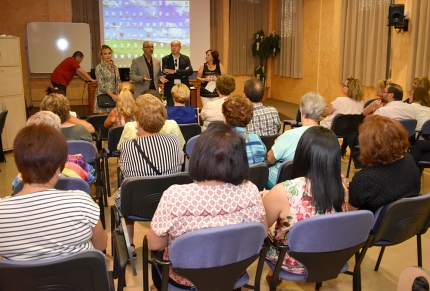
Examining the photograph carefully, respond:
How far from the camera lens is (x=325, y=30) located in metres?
10.1

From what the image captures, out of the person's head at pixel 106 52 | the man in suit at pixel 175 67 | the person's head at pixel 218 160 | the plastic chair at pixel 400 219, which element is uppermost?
the person's head at pixel 106 52

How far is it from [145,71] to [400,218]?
5.58 m

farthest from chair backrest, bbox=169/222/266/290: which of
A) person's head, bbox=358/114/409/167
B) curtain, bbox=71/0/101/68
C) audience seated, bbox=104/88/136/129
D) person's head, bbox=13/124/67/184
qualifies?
curtain, bbox=71/0/101/68

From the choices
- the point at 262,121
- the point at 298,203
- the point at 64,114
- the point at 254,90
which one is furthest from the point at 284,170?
the point at 64,114

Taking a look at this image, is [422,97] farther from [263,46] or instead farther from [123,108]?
[263,46]

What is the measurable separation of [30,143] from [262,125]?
9.17 ft

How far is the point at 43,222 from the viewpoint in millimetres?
1717

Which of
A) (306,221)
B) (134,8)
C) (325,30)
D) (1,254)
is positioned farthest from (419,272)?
(134,8)

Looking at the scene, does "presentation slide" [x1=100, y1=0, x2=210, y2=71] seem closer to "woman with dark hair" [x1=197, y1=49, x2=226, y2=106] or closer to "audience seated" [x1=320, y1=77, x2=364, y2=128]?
"woman with dark hair" [x1=197, y1=49, x2=226, y2=106]

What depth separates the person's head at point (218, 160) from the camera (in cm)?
191

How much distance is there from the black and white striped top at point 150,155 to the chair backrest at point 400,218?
1.39 metres

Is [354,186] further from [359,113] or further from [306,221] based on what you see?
[359,113]

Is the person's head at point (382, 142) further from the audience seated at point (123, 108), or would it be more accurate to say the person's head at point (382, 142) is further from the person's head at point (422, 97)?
the person's head at point (422, 97)

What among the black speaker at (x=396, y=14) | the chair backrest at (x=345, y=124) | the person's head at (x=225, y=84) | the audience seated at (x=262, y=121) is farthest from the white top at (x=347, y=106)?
the black speaker at (x=396, y=14)
